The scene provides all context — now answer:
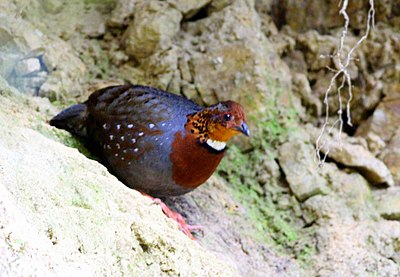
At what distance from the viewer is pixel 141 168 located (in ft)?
12.0

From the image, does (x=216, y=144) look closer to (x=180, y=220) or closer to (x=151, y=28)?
(x=180, y=220)

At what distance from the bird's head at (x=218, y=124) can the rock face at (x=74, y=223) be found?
83cm

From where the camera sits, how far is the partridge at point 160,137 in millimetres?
3668

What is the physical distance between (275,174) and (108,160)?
127cm

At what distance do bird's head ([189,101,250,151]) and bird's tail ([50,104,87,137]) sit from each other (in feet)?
2.29

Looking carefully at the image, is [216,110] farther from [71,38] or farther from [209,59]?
[71,38]

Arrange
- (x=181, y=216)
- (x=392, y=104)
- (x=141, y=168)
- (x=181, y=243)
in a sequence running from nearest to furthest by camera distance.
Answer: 1. (x=181, y=243)
2. (x=141, y=168)
3. (x=181, y=216)
4. (x=392, y=104)

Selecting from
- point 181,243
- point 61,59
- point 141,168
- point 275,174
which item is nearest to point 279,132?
point 275,174

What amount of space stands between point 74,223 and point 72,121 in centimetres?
172

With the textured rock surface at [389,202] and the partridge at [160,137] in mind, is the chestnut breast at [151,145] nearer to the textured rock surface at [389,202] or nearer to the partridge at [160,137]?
the partridge at [160,137]

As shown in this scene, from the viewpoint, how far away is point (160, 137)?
370 centimetres

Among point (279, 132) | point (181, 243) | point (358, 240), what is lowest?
point (358, 240)

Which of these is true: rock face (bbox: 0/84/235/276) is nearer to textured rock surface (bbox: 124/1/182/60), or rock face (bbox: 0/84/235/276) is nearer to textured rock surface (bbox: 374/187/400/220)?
textured rock surface (bbox: 374/187/400/220)

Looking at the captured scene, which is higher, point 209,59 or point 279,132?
point 209,59
